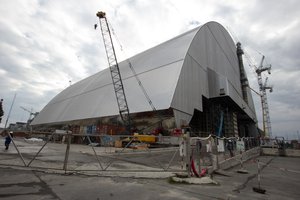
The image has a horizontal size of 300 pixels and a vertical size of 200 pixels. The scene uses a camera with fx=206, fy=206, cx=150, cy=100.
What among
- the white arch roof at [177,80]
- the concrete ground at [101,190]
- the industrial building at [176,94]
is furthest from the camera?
the white arch roof at [177,80]

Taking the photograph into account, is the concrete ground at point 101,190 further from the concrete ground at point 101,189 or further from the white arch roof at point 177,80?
the white arch roof at point 177,80

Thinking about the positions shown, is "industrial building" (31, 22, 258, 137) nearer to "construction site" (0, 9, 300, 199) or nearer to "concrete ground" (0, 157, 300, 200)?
"construction site" (0, 9, 300, 199)

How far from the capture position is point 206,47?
46.8 meters

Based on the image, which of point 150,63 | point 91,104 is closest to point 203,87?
point 150,63

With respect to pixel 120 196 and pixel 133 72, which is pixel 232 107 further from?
pixel 120 196

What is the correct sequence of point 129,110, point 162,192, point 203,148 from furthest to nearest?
point 129,110 < point 203,148 < point 162,192

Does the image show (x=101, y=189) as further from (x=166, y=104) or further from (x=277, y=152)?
(x=277, y=152)

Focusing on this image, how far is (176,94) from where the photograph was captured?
34.5 metres

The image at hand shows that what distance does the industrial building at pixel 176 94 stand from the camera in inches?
1407

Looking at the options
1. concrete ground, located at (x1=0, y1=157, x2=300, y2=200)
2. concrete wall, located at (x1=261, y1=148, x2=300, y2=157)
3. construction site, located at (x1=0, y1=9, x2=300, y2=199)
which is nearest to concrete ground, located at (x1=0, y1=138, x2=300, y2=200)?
concrete ground, located at (x1=0, y1=157, x2=300, y2=200)

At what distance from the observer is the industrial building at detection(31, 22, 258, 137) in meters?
35.8

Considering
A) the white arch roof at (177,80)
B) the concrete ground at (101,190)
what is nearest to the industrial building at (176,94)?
the white arch roof at (177,80)

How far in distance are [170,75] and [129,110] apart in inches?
441

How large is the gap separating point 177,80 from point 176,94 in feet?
8.10
